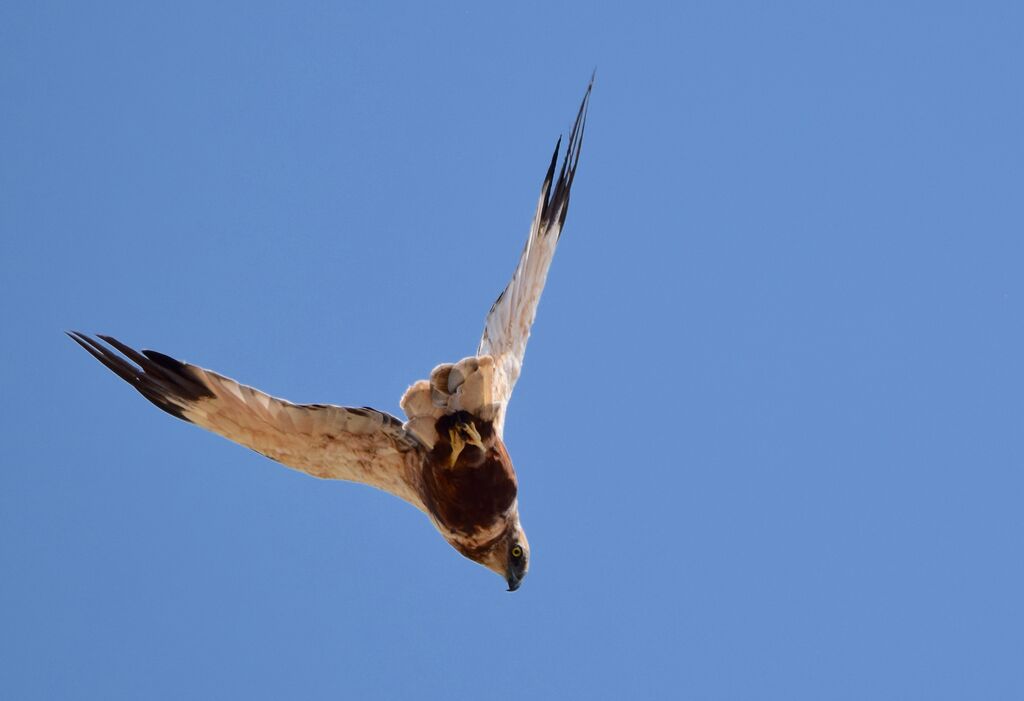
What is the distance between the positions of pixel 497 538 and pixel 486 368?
1.31 m

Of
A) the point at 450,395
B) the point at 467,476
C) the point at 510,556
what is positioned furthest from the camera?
the point at 510,556

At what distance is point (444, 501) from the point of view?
862cm

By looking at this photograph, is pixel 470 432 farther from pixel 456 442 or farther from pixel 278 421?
pixel 278 421

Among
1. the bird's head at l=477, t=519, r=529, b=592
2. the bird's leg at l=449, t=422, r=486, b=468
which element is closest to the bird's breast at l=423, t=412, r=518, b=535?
the bird's leg at l=449, t=422, r=486, b=468

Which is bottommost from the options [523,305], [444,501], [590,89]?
[444,501]

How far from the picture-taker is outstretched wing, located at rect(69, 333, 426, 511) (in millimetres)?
8266

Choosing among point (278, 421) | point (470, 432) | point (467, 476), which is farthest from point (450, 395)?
point (278, 421)

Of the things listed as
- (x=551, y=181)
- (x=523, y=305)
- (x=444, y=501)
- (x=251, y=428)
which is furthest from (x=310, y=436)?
(x=551, y=181)

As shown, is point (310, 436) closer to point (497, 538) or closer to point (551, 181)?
point (497, 538)

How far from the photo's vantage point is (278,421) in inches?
332

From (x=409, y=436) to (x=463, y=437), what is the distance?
1.18 feet

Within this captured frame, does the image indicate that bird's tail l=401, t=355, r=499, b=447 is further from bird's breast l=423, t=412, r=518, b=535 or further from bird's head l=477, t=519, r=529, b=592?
bird's head l=477, t=519, r=529, b=592

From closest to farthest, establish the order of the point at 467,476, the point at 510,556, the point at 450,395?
the point at 450,395
the point at 467,476
the point at 510,556

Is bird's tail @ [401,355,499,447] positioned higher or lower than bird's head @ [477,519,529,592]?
higher
